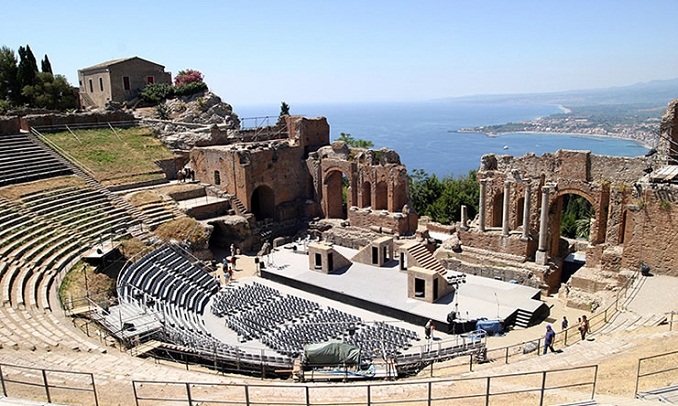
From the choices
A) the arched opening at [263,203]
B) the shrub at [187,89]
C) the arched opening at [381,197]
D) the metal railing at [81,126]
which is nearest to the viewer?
the arched opening at [381,197]

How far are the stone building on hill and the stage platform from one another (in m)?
34.7

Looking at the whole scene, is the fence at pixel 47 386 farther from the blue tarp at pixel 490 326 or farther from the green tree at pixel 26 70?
the green tree at pixel 26 70

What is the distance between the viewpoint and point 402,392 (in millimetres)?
13195

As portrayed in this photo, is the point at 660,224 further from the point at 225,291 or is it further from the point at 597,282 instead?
the point at 225,291

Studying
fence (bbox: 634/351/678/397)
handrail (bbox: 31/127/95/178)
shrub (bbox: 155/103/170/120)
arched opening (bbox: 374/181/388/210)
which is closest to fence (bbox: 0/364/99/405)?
fence (bbox: 634/351/678/397)

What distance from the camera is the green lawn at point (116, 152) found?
1374 inches

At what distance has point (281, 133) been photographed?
45.5 meters

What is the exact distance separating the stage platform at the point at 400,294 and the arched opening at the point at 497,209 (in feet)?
14.3

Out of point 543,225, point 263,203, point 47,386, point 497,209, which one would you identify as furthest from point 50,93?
point 543,225

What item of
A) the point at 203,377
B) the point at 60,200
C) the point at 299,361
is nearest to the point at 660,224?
the point at 299,361

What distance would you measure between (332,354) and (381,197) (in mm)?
19535

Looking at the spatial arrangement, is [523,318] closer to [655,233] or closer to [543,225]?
[543,225]

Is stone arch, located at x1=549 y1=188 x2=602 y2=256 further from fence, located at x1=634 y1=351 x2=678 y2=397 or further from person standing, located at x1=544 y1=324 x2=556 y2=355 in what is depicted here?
fence, located at x1=634 y1=351 x2=678 y2=397

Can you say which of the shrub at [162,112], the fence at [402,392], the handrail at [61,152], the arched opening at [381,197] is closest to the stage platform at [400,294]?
the arched opening at [381,197]
